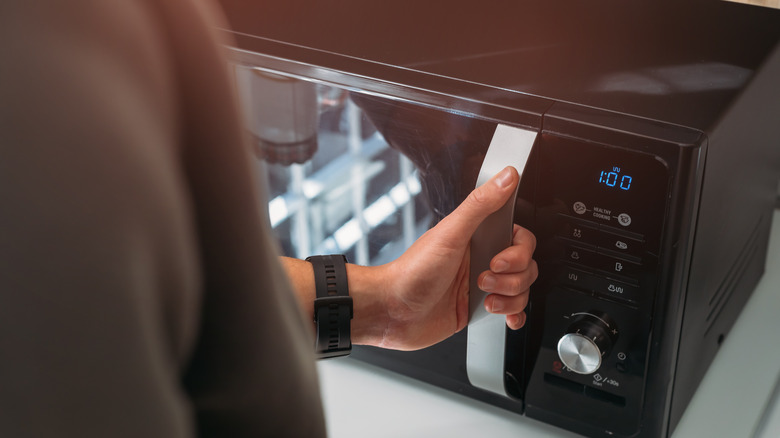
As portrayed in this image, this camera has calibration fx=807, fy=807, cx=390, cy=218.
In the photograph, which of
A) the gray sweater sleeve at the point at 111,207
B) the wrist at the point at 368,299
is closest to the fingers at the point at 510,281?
the wrist at the point at 368,299

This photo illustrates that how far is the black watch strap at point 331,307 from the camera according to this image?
2.38 feet

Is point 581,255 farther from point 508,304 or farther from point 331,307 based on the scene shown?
point 331,307

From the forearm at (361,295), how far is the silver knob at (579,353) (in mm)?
172

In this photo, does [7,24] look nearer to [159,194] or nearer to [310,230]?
[159,194]

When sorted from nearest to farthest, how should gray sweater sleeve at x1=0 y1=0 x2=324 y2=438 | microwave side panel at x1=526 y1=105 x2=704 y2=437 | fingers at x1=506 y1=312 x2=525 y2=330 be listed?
gray sweater sleeve at x1=0 y1=0 x2=324 y2=438
microwave side panel at x1=526 y1=105 x2=704 y2=437
fingers at x1=506 y1=312 x2=525 y2=330

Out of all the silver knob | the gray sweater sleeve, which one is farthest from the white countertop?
the gray sweater sleeve

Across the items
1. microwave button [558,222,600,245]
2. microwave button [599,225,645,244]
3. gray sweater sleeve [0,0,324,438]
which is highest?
gray sweater sleeve [0,0,324,438]

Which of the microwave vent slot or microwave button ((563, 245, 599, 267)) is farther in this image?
the microwave vent slot

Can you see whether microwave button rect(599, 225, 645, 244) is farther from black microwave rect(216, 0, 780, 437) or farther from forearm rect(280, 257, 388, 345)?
forearm rect(280, 257, 388, 345)

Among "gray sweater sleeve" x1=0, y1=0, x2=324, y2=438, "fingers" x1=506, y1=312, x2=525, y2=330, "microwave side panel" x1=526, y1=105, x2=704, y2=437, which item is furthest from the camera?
"fingers" x1=506, y1=312, x2=525, y2=330

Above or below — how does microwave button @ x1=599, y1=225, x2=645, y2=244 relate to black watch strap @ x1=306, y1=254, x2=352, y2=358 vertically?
above

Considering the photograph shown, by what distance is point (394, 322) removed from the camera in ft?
2.48

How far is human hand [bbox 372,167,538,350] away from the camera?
0.63 meters

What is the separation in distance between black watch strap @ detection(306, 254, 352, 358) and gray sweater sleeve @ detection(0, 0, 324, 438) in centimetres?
48
